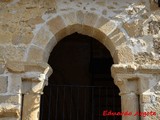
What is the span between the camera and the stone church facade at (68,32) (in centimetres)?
377

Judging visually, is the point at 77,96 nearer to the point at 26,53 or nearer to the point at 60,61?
the point at 60,61

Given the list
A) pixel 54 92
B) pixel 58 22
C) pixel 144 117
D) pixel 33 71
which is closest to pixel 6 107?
pixel 33 71

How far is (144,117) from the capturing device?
3711 mm

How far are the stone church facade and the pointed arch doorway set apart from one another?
2.41 m

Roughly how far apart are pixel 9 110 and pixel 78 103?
3204 mm

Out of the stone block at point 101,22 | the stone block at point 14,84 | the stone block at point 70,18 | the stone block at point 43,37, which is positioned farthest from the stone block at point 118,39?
the stone block at point 14,84

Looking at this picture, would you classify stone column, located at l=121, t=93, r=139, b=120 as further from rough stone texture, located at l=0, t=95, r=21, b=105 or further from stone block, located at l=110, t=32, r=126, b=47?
rough stone texture, located at l=0, t=95, r=21, b=105

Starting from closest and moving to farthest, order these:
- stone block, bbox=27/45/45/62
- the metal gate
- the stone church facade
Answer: the stone church facade < stone block, bbox=27/45/45/62 < the metal gate

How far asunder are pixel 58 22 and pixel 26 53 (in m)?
0.64

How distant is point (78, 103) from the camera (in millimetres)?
6734

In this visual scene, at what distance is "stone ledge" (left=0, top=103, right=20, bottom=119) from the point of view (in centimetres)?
367

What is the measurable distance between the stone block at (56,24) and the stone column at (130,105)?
51.3 inches

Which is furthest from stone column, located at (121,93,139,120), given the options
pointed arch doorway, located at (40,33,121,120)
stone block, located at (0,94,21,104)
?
pointed arch doorway, located at (40,33,121,120)

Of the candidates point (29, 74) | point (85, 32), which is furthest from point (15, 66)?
point (85, 32)
